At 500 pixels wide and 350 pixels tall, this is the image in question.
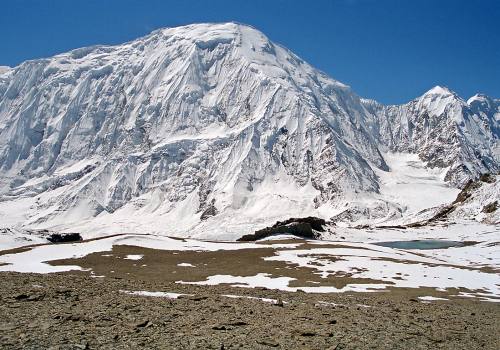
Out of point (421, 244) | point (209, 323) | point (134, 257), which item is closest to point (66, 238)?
point (134, 257)

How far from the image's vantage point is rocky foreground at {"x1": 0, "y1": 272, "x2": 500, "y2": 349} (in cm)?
1836

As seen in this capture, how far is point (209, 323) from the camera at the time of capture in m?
21.7

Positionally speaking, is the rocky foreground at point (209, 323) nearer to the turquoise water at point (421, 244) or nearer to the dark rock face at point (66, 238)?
the dark rock face at point (66, 238)

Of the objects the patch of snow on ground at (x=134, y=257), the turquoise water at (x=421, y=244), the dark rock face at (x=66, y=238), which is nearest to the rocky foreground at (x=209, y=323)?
the patch of snow on ground at (x=134, y=257)

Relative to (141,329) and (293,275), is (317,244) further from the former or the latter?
(141,329)

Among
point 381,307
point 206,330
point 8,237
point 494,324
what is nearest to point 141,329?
point 206,330

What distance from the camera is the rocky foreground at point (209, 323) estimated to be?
1836 cm

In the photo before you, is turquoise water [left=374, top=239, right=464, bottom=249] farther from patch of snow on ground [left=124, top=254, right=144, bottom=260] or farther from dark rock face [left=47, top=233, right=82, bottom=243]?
dark rock face [left=47, top=233, right=82, bottom=243]

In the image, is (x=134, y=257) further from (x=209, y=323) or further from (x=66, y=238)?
(x=66, y=238)

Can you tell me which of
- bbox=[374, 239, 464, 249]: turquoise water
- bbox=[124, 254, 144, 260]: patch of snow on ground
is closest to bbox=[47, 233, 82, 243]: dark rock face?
bbox=[124, 254, 144, 260]: patch of snow on ground

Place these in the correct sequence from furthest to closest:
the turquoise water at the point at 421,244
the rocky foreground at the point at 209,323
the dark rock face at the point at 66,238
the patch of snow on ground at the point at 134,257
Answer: the turquoise water at the point at 421,244, the dark rock face at the point at 66,238, the patch of snow on ground at the point at 134,257, the rocky foreground at the point at 209,323

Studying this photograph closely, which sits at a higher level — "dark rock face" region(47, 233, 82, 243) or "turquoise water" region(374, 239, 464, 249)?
"dark rock face" region(47, 233, 82, 243)

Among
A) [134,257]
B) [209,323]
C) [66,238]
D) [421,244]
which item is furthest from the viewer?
[421,244]

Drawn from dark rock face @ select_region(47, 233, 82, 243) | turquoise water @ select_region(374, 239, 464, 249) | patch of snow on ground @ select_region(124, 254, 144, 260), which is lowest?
turquoise water @ select_region(374, 239, 464, 249)
